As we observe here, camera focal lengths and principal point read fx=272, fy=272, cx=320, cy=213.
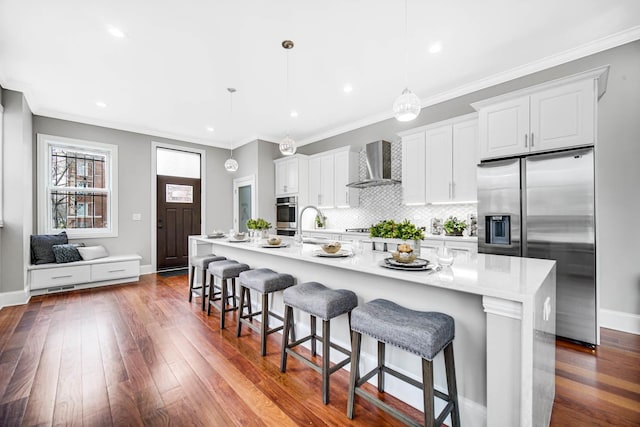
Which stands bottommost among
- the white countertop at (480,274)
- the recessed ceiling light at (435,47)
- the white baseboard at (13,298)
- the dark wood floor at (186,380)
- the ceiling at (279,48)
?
the dark wood floor at (186,380)

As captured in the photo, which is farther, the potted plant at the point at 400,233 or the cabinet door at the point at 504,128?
the cabinet door at the point at 504,128

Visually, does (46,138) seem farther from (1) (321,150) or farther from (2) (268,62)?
(1) (321,150)

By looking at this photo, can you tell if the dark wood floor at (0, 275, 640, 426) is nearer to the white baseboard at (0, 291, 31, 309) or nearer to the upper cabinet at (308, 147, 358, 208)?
the white baseboard at (0, 291, 31, 309)

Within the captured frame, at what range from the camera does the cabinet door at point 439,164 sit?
3.66m

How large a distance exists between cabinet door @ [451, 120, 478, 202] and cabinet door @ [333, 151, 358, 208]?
6.03ft

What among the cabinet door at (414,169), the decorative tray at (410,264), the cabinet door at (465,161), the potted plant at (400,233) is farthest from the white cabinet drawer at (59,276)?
the cabinet door at (465,161)

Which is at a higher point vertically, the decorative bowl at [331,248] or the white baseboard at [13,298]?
the decorative bowl at [331,248]

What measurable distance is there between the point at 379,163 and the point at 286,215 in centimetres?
245

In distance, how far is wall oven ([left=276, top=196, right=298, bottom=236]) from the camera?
18.9ft

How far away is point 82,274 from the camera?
4402 mm

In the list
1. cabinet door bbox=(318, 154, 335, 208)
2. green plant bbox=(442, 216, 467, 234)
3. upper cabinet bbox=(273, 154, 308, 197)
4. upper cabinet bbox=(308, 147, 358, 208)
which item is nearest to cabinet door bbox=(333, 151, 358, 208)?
upper cabinet bbox=(308, 147, 358, 208)

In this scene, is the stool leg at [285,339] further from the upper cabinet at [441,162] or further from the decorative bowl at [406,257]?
the upper cabinet at [441,162]

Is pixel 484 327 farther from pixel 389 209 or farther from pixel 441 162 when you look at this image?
pixel 389 209

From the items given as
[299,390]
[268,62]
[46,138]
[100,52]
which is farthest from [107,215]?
[299,390]
